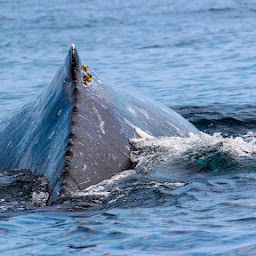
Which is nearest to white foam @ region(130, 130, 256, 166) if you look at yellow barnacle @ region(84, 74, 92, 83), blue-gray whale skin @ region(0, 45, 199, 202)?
blue-gray whale skin @ region(0, 45, 199, 202)

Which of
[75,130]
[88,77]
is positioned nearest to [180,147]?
[88,77]

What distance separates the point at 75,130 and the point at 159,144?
0.95m

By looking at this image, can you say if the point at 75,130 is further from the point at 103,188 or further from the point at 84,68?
the point at 84,68

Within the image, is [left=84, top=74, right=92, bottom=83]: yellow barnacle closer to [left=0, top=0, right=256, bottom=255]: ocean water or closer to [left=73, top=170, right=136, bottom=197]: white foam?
[left=0, top=0, right=256, bottom=255]: ocean water

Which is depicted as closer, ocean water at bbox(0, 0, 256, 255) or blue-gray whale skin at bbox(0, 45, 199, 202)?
ocean water at bbox(0, 0, 256, 255)

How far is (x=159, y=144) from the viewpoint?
20.8ft

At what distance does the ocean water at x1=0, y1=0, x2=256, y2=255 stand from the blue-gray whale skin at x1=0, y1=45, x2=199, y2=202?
0.48 ft

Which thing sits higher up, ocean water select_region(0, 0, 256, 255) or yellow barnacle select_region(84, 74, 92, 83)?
yellow barnacle select_region(84, 74, 92, 83)

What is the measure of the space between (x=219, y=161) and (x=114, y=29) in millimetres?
16839

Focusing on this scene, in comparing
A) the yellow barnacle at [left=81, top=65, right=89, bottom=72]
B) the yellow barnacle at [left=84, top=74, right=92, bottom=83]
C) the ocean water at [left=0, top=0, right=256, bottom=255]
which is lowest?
the ocean water at [left=0, top=0, right=256, bottom=255]

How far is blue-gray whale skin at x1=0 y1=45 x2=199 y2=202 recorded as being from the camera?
5.55m

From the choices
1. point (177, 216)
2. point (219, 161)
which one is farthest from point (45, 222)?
point (219, 161)

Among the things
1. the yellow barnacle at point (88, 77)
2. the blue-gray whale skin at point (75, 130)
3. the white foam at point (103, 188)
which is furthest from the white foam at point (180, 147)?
the yellow barnacle at point (88, 77)

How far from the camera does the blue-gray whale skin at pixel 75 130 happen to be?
18.2ft
